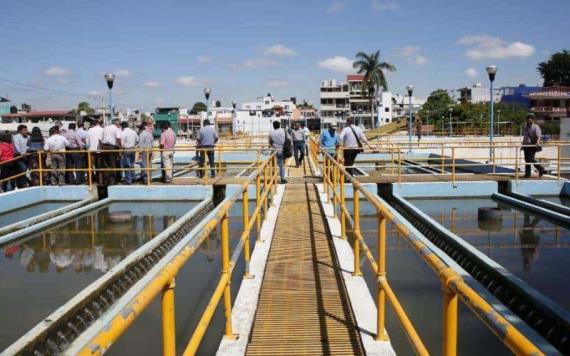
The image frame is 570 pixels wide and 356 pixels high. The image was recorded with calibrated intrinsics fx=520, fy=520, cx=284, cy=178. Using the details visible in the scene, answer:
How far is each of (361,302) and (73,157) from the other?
10889 millimetres

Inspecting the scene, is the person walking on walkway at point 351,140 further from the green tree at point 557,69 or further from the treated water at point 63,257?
the green tree at point 557,69

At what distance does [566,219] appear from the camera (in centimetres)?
965

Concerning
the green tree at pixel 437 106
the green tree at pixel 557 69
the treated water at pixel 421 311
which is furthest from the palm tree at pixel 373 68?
the treated water at pixel 421 311

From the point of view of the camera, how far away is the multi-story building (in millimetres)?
68062

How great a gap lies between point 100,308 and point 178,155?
23213mm

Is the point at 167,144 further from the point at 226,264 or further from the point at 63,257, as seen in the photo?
the point at 226,264

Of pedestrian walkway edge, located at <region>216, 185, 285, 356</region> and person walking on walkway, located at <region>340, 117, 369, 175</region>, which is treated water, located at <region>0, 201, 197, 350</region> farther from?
person walking on walkway, located at <region>340, 117, 369, 175</region>

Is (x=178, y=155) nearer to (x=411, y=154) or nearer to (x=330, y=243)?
(x=411, y=154)

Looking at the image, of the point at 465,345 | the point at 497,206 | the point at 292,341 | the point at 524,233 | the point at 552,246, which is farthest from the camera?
the point at 497,206

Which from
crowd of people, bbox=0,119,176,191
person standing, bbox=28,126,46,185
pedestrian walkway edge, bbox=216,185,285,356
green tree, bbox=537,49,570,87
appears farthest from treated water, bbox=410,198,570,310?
green tree, bbox=537,49,570,87

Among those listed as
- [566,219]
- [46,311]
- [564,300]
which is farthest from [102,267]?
[566,219]

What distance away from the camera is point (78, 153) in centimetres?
1296

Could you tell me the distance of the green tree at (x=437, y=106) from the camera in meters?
68.8

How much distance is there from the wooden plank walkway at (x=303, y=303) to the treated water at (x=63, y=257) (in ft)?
→ 7.93
